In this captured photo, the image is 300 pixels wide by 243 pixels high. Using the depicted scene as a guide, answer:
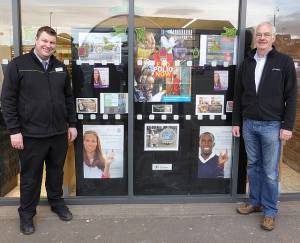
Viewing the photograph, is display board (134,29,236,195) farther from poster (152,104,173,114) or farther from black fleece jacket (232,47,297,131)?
black fleece jacket (232,47,297,131)

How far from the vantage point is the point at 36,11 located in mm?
4117

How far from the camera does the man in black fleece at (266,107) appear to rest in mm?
3752

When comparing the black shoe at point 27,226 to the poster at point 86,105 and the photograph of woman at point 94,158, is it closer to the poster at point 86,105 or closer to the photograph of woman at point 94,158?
the photograph of woman at point 94,158

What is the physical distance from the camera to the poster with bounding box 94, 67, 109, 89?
14.0ft

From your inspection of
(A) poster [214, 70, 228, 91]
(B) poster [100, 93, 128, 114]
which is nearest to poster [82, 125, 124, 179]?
(B) poster [100, 93, 128, 114]

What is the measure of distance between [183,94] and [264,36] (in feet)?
3.43

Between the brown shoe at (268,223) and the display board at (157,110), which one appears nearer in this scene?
the brown shoe at (268,223)

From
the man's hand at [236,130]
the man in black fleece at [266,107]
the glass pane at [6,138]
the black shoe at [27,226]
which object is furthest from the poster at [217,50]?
the black shoe at [27,226]

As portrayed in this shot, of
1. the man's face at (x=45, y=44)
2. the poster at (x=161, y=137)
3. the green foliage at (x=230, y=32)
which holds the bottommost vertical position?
the poster at (x=161, y=137)

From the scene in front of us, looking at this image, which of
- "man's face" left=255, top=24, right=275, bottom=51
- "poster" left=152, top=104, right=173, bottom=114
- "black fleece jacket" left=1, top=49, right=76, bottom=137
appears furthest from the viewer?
"poster" left=152, top=104, right=173, bottom=114

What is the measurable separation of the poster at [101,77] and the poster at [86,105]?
0.51 ft

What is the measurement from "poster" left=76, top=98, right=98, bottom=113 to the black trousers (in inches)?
18.4

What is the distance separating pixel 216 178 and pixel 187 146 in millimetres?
499

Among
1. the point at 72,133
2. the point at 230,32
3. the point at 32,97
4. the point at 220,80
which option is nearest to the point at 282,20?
the point at 230,32
